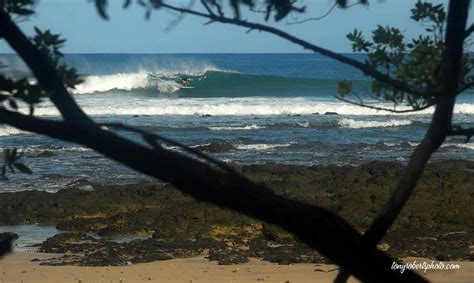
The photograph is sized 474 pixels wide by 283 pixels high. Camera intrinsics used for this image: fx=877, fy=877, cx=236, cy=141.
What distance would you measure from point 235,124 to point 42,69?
79.0ft

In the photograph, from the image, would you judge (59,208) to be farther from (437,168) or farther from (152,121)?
(152,121)

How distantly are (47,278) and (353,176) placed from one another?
6356 millimetres

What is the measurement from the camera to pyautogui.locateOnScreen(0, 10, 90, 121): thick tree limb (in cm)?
232

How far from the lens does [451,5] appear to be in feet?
8.05

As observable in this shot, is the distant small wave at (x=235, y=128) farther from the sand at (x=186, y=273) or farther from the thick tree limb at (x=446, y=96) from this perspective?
the thick tree limb at (x=446, y=96)

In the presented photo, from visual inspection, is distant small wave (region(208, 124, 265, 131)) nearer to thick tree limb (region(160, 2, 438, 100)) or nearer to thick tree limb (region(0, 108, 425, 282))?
thick tree limb (region(160, 2, 438, 100))

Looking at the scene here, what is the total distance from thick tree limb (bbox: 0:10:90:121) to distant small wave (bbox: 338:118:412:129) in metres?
22.9

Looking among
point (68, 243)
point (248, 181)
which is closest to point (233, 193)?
point (248, 181)

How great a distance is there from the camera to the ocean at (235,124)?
15242 mm

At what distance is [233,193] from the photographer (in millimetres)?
2330

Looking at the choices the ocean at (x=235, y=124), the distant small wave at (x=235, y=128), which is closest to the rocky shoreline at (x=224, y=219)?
the ocean at (x=235, y=124)

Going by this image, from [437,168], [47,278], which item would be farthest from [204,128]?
[47,278]

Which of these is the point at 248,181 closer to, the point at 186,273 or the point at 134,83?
the point at 186,273

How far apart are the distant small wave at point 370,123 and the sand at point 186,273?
17343mm
